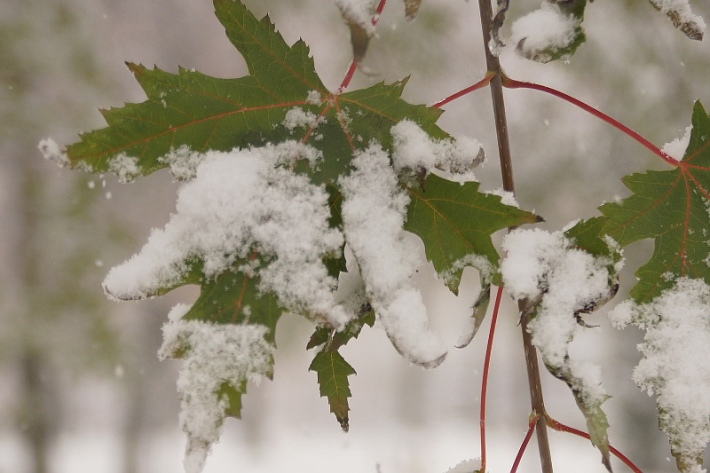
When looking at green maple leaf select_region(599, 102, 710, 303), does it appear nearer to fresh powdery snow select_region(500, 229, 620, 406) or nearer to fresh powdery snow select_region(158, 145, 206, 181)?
fresh powdery snow select_region(500, 229, 620, 406)

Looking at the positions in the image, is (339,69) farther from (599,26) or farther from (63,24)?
(63,24)

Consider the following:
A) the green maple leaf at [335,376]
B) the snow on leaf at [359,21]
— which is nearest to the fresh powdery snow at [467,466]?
the green maple leaf at [335,376]

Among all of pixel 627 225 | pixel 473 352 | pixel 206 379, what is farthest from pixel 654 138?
pixel 206 379

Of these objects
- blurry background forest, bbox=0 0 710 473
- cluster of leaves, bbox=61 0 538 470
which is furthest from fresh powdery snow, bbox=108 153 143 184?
blurry background forest, bbox=0 0 710 473

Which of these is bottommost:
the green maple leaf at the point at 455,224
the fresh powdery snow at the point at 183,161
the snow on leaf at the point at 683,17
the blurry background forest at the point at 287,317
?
the green maple leaf at the point at 455,224

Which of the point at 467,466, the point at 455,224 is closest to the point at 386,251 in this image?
the point at 455,224

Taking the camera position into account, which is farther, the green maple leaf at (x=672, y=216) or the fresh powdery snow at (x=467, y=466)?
the fresh powdery snow at (x=467, y=466)

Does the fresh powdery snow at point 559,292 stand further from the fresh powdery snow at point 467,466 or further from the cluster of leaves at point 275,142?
the fresh powdery snow at point 467,466
